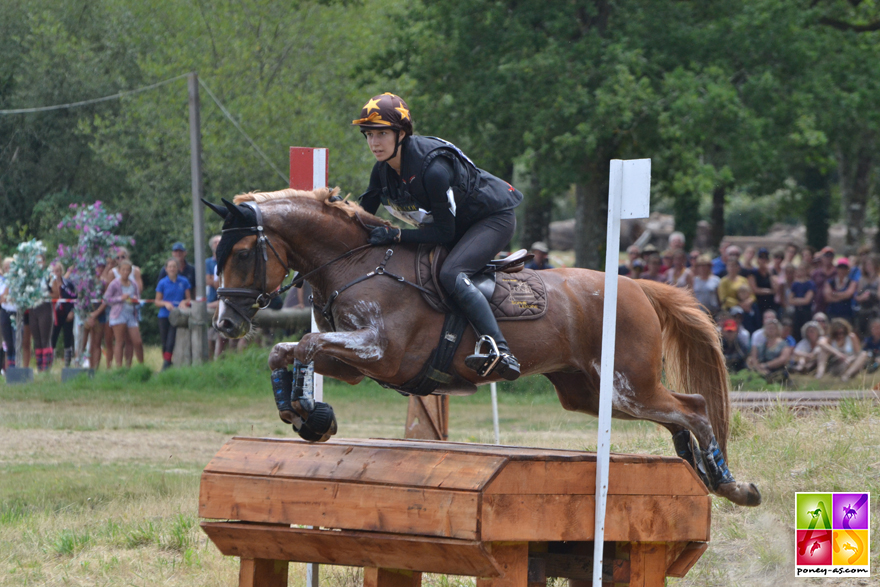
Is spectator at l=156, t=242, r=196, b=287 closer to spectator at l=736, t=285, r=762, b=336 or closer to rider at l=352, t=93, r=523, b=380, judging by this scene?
spectator at l=736, t=285, r=762, b=336

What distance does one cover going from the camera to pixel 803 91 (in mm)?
14719

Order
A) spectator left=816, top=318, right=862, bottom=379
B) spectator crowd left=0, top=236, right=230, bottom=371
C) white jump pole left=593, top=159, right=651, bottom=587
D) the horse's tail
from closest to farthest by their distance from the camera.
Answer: white jump pole left=593, top=159, right=651, bottom=587 < the horse's tail < spectator left=816, top=318, right=862, bottom=379 < spectator crowd left=0, top=236, right=230, bottom=371

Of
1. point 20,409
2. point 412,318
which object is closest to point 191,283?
point 20,409

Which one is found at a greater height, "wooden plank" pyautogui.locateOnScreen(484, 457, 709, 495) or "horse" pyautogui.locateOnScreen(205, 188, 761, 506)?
"horse" pyautogui.locateOnScreen(205, 188, 761, 506)

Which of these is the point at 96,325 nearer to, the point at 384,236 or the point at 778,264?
the point at 778,264

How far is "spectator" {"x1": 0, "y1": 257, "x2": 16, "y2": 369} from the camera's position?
545 inches

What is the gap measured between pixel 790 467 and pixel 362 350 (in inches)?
133

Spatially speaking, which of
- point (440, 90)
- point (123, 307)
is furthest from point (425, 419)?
point (440, 90)

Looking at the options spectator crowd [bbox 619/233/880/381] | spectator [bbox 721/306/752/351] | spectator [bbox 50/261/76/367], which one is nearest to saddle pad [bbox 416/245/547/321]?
spectator crowd [bbox 619/233/880/381]

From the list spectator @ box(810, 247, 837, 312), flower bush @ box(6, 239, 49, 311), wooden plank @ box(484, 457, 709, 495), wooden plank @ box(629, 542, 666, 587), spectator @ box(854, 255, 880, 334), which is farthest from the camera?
flower bush @ box(6, 239, 49, 311)

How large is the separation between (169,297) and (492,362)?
10.7 meters

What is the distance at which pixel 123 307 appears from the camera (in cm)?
1352

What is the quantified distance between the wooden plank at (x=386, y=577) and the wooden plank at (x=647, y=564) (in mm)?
1007

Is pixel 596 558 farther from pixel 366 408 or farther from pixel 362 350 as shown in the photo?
pixel 366 408
